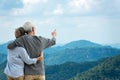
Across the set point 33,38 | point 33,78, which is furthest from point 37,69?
point 33,38

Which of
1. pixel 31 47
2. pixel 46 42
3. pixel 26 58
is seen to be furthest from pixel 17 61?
pixel 46 42

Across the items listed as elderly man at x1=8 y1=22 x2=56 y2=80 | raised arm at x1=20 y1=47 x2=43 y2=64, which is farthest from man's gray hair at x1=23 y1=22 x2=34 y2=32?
raised arm at x1=20 y1=47 x2=43 y2=64

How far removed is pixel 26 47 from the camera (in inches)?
383

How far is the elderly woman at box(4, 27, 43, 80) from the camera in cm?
960

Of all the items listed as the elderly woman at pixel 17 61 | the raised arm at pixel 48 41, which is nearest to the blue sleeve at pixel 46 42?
the raised arm at pixel 48 41

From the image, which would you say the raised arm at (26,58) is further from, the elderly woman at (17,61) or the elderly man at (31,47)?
the elderly man at (31,47)

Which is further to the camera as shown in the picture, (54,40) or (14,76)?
(54,40)

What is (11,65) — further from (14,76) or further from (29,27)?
(29,27)

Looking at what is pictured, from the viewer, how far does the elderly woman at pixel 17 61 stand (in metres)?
9.60

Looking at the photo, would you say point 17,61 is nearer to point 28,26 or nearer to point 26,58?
point 26,58

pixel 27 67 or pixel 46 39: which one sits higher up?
pixel 46 39

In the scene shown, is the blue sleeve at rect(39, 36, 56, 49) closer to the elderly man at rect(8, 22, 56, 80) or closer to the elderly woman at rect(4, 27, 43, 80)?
the elderly man at rect(8, 22, 56, 80)

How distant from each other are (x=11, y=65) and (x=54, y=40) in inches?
56.9

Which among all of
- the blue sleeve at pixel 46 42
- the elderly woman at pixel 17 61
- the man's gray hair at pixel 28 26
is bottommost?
the elderly woman at pixel 17 61
